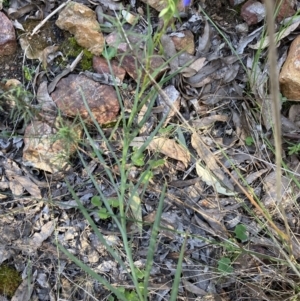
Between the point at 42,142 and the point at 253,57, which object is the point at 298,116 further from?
the point at 42,142

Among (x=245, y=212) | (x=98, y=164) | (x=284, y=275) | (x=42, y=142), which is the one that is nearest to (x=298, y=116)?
(x=245, y=212)

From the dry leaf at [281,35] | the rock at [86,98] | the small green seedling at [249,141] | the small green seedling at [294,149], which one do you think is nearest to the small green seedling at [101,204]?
the rock at [86,98]

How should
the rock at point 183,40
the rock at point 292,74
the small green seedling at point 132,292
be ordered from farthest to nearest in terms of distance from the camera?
the rock at point 183,40, the rock at point 292,74, the small green seedling at point 132,292

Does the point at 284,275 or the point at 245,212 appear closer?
the point at 284,275

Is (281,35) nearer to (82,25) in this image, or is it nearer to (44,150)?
(82,25)

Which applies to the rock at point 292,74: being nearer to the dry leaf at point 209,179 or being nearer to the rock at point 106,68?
the dry leaf at point 209,179
